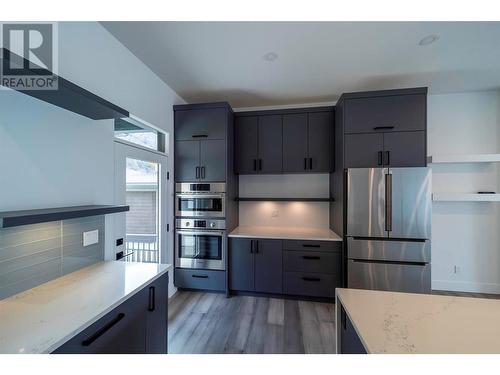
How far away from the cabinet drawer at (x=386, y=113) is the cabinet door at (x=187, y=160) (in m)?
2.02

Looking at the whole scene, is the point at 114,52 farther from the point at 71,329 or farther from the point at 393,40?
the point at 393,40

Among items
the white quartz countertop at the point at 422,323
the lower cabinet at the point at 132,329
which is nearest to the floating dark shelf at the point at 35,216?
the lower cabinet at the point at 132,329

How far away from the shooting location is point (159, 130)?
Answer: 2691mm

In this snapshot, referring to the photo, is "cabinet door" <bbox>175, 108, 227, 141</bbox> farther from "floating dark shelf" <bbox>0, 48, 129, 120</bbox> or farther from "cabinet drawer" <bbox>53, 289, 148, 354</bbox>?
"cabinet drawer" <bbox>53, 289, 148, 354</bbox>

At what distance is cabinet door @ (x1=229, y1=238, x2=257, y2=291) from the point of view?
2.84 m

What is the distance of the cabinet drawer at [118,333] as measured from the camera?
0.94m

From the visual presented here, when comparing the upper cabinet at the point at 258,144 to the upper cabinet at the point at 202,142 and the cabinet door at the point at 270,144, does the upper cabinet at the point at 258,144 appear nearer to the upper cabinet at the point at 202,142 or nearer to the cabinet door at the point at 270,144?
the cabinet door at the point at 270,144

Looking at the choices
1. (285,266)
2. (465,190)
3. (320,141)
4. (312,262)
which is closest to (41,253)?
(285,266)

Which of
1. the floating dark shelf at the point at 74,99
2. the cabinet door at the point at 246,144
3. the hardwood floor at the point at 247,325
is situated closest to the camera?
the floating dark shelf at the point at 74,99

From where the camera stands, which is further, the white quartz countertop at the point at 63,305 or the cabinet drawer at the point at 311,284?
the cabinet drawer at the point at 311,284

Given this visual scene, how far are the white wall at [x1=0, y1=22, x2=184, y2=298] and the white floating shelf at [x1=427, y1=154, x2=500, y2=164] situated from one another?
12.5ft

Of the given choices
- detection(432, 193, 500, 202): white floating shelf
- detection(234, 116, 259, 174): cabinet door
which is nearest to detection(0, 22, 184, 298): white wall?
detection(234, 116, 259, 174): cabinet door

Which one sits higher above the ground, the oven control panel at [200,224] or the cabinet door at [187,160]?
the cabinet door at [187,160]
